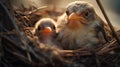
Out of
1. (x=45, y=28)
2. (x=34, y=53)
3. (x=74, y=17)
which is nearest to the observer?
(x=34, y=53)

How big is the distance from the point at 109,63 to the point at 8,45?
662mm

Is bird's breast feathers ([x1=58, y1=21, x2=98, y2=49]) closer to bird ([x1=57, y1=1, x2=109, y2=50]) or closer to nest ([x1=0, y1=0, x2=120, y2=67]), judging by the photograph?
bird ([x1=57, y1=1, x2=109, y2=50])

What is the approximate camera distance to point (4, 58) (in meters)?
3.11

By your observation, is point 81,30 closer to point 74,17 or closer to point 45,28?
point 74,17

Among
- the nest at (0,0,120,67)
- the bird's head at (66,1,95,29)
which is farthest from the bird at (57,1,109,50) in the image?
the nest at (0,0,120,67)

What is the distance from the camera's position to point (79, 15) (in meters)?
3.71

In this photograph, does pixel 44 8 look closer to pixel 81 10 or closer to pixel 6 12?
pixel 81 10

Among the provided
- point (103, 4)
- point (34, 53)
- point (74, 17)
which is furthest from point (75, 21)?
point (103, 4)

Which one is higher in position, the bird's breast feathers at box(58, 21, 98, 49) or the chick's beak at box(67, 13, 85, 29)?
the chick's beak at box(67, 13, 85, 29)

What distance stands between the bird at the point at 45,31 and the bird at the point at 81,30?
0.06 metres

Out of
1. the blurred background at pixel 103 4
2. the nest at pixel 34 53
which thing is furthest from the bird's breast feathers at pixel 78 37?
the blurred background at pixel 103 4

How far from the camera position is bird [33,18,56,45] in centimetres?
370

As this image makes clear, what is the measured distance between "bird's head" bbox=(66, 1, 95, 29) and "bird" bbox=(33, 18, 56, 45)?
138 mm

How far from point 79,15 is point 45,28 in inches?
10.6
